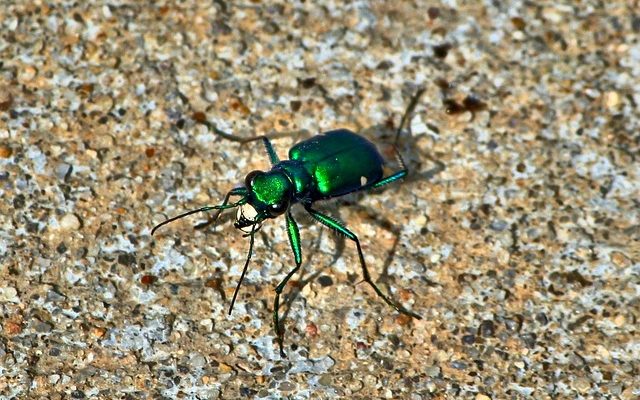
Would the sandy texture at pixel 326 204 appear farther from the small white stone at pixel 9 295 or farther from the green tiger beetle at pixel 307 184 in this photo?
the green tiger beetle at pixel 307 184

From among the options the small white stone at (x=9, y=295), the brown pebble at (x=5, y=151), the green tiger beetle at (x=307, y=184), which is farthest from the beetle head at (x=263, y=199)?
the brown pebble at (x=5, y=151)

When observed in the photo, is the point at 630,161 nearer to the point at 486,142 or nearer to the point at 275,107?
the point at 486,142

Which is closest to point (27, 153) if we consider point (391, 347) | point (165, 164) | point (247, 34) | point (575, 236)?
point (165, 164)

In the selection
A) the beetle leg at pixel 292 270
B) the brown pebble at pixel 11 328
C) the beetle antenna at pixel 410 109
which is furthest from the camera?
the beetle antenna at pixel 410 109

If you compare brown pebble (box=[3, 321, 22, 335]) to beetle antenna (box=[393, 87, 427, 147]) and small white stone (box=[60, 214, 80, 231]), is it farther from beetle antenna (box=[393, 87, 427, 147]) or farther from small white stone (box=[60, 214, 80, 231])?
beetle antenna (box=[393, 87, 427, 147])

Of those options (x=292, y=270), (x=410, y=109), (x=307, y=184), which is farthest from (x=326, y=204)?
(x=410, y=109)

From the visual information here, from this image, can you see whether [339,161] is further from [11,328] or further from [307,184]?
[11,328]
